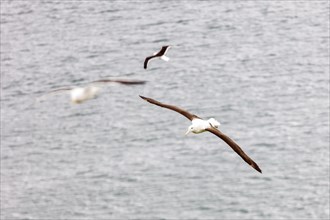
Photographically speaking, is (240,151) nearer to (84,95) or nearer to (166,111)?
(84,95)

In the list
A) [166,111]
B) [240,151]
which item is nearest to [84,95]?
[240,151]

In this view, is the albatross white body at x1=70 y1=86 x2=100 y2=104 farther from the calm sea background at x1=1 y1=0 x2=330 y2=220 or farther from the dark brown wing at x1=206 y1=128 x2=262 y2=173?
the calm sea background at x1=1 y1=0 x2=330 y2=220

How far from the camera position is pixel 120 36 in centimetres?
9969

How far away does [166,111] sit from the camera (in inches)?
3447

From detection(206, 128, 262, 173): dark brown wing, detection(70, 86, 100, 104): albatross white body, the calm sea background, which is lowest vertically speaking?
the calm sea background

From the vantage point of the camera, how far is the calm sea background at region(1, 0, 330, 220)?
7900cm

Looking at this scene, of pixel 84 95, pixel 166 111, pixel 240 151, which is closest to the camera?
pixel 84 95

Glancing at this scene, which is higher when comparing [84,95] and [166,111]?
[84,95]

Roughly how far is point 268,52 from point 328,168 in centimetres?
1811

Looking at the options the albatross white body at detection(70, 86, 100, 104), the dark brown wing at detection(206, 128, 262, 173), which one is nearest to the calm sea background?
the dark brown wing at detection(206, 128, 262, 173)

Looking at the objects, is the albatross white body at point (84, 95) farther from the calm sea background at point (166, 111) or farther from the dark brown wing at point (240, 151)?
the calm sea background at point (166, 111)

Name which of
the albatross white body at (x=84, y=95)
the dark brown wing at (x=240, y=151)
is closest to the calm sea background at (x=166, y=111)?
the dark brown wing at (x=240, y=151)

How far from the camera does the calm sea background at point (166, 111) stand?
259ft

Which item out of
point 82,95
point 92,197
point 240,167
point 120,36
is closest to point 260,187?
point 240,167
